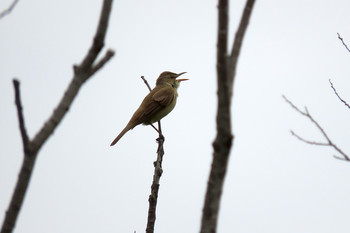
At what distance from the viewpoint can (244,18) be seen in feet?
6.92

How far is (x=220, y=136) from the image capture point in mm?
Result: 1918

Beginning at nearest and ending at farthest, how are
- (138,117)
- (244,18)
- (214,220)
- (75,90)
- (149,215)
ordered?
1. (75,90)
2. (214,220)
3. (244,18)
4. (149,215)
5. (138,117)

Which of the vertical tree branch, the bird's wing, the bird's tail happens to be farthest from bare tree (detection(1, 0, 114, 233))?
the bird's wing

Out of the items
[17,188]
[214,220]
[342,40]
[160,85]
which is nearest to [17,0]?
[17,188]

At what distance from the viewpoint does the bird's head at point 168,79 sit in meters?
11.1

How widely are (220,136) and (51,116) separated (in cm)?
62

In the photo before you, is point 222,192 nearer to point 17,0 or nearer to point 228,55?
point 228,55

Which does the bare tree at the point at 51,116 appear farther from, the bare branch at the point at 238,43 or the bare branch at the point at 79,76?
the bare branch at the point at 238,43

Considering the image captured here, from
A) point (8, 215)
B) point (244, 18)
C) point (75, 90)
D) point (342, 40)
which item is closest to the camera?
point (8, 215)

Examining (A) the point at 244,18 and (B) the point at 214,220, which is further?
(A) the point at 244,18

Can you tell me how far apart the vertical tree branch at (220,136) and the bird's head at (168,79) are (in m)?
9.08

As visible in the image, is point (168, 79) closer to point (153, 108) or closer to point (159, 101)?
point (159, 101)

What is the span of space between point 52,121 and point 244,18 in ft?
2.95

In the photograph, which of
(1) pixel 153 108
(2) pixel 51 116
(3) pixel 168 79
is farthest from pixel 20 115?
(3) pixel 168 79
